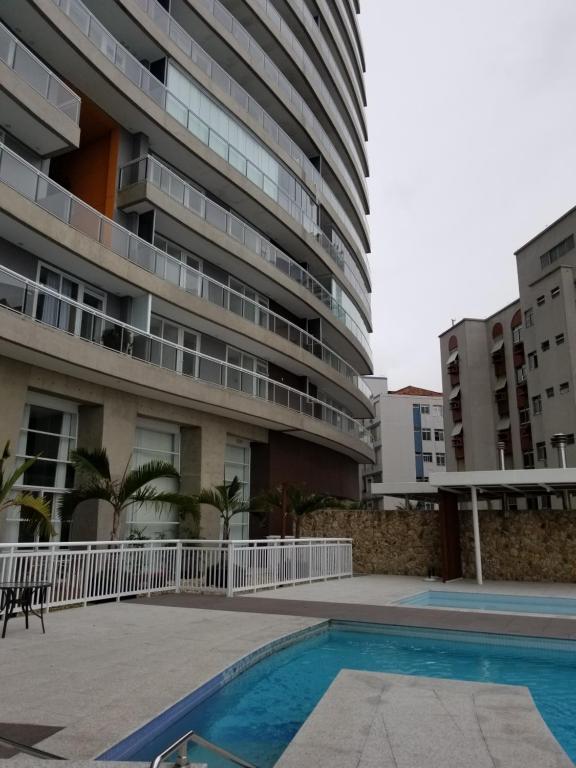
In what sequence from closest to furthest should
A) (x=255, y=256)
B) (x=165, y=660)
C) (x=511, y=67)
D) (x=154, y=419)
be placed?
(x=165, y=660) < (x=511, y=67) < (x=154, y=419) < (x=255, y=256)

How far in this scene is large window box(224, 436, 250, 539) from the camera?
23.5 metres

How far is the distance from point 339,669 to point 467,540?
1206 centimetres

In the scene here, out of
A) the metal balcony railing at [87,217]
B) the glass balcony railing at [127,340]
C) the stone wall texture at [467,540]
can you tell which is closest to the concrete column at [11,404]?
the glass balcony railing at [127,340]

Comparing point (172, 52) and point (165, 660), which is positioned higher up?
point (172, 52)

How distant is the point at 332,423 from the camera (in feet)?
94.8

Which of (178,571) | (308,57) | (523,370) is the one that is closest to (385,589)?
Answer: (178,571)

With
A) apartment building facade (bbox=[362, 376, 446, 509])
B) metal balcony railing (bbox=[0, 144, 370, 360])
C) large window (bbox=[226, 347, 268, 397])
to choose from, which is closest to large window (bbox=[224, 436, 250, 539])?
large window (bbox=[226, 347, 268, 397])

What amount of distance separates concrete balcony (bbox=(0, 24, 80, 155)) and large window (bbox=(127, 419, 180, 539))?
861cm

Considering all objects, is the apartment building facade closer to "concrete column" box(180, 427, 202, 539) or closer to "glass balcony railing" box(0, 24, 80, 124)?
"concrete column" box(180, 427, 202, 539)

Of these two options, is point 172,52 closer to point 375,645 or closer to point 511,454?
point 375,645

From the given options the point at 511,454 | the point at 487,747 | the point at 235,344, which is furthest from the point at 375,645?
the point at 511,454

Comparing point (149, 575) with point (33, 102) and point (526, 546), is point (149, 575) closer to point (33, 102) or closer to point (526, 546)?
point (526, 546)

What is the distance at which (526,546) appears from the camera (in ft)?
59.5

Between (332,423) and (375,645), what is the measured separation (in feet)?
64.5
